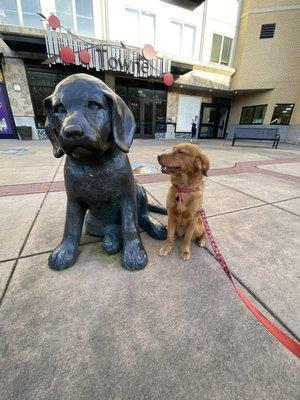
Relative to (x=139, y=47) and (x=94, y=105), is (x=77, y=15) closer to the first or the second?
(x=139, y=47)

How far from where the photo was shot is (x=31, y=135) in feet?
39.4

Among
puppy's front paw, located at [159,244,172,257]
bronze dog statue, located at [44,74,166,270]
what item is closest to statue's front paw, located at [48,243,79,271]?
bronze dog statue, located at [44,74,166,270]

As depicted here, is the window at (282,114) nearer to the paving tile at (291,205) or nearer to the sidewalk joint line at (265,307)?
the paving tile at (291,205)

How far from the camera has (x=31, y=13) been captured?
1038 centimetres

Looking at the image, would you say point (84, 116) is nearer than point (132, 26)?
Yes

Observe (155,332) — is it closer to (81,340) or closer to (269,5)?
(81,340)


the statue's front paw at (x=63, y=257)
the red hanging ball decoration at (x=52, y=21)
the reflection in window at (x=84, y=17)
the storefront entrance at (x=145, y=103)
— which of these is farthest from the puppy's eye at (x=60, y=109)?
the reflection in window at (x=84, y=17)

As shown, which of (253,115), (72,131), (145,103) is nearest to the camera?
(72,131)

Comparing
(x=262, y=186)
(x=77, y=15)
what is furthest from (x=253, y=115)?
(x=262, y=186)

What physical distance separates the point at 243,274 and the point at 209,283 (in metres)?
0.35

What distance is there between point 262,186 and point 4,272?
452 centimetres

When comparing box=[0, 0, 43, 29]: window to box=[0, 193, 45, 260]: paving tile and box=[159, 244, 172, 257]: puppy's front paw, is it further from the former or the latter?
box=[159, 244, 172, 257]: puppy's front paw

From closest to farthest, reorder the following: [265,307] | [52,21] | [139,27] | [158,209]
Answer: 1. [265,307]
2. [158,209]
3. [52,21]
4. [139,27]

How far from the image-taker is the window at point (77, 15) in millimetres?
10867
